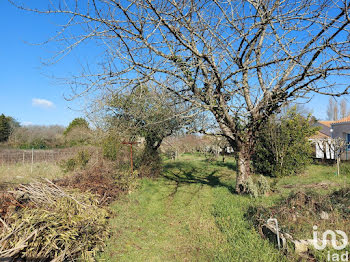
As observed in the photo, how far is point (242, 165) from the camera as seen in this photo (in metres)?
6.42

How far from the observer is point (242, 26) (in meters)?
4.77

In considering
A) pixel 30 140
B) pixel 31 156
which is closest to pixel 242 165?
pixel 31 156

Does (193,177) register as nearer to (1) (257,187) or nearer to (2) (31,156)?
(1) (257,187)

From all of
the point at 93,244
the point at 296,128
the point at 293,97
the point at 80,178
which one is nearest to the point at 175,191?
the point at 80,178

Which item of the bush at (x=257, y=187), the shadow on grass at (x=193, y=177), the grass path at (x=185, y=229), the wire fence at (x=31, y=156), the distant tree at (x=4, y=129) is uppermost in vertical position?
the distant tree at (x=4, y=129)

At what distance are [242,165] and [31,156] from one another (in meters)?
12.6

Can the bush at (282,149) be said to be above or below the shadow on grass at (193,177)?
above

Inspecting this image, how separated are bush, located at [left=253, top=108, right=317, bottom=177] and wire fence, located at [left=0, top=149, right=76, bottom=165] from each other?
9.57 m

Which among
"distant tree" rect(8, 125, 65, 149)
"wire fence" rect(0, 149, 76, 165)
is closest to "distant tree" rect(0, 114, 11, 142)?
"distant tree" rect(8, 125, 65, 149)

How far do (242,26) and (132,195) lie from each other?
216 inches

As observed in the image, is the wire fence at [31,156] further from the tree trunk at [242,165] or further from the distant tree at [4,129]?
the distant tree at [4,129]
